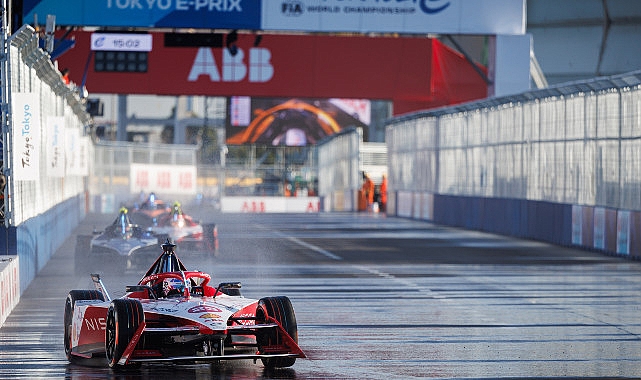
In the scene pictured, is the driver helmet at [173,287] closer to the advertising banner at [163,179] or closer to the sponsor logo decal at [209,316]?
the sponsor logo decal at [209,316]

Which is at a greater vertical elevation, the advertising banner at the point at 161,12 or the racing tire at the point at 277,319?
the advertising banner at the point at 161,12

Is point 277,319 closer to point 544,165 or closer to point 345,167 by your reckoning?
point 544,165

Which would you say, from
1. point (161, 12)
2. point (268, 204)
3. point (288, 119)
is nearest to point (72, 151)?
point (161, 12)

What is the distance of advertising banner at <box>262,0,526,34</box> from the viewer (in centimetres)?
3922

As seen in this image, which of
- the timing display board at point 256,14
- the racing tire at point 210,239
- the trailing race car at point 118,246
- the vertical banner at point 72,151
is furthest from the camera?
the timing display board at point 256,14

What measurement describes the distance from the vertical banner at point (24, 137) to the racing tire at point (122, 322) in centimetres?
768

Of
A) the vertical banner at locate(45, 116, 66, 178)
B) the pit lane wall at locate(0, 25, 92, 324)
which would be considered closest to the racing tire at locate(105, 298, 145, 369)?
the pit lane wall at locate(0, 25, 92, 324)

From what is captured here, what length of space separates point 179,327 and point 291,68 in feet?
105

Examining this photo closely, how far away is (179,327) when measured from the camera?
1075cm

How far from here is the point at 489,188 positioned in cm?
4134

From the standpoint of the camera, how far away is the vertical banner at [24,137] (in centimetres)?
1823

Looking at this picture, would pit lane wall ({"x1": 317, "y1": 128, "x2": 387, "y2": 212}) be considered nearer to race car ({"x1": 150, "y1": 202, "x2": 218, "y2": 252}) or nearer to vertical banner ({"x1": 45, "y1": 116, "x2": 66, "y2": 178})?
race car ({"x1": 150, "y1": 202, "x2": 218, "y2": 252})

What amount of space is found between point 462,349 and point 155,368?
3.14 m

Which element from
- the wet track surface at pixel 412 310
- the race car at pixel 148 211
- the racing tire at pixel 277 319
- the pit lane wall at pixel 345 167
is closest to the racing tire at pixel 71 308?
Result: the wet track surface at pixel 412 310
